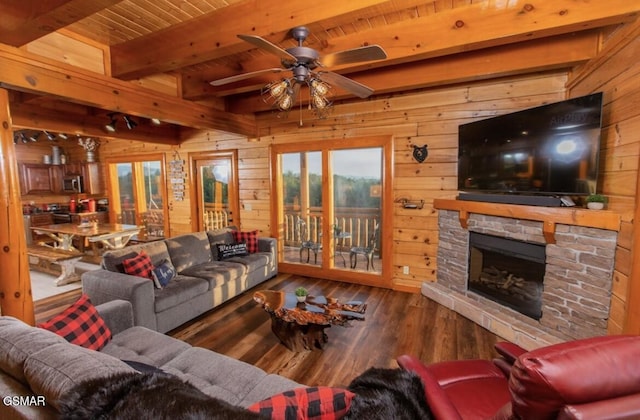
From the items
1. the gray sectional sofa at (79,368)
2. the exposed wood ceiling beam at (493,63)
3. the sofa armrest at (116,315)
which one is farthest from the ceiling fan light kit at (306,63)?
the sofa armrest at (116,315)

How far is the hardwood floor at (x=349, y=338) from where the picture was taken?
2.47 metres

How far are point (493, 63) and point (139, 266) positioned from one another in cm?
417

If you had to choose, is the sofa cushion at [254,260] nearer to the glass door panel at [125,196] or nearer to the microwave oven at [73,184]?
the glass door panel at [125,196]

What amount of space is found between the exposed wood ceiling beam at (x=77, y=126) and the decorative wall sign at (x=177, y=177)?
39 cm

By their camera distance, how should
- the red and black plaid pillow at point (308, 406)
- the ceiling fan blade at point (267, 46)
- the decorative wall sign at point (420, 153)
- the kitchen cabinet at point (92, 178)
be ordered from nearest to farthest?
the red and black plaid pillow at point (308, 406), the ceiling fan blade at point (267, 46), the decorative wall sign at point (420, 153), the kitchen cabinet at point (92, 178)

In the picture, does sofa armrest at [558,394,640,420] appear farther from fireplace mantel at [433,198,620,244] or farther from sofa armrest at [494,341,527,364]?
fireplace mantel at [433,198,620,244]

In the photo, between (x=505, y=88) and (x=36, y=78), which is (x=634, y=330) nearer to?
(x=505, y=88)

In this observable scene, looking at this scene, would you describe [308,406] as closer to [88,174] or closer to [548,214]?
[548,214]

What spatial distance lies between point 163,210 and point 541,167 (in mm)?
6617

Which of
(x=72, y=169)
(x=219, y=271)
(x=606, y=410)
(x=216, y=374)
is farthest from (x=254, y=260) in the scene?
(x=72, y=169)

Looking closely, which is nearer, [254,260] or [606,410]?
[606,410]

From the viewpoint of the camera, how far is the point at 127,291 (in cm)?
263

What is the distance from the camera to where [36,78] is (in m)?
2.39

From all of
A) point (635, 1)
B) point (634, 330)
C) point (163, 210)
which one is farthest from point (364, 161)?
point (163, 210)
